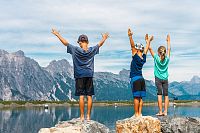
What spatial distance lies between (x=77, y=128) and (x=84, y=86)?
2.00m

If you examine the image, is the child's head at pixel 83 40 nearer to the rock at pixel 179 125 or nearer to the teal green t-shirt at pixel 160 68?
the teal green t-shirt at pixel 160 68

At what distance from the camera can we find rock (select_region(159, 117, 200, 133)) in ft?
50.1

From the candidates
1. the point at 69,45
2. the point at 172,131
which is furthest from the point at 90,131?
the point at 172,131

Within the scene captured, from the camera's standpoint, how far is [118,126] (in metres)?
14.4

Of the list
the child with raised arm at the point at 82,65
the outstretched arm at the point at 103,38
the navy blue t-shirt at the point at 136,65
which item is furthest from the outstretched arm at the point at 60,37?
the navy blue t-shirt at the point at 136,65

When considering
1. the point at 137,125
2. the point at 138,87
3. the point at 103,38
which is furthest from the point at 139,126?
the point at 103,38

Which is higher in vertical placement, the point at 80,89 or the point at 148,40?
the point at 148,40

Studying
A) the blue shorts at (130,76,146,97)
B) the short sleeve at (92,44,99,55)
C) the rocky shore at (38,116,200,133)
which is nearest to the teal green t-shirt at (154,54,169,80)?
the rocky shore at (38,116,200,133)

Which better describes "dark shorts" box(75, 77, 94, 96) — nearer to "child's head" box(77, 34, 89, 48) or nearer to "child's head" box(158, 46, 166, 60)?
"child's head" box(77, 34, 89, 48)

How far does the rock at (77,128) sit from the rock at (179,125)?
3264 millimetres

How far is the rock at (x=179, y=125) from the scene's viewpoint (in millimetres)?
15284

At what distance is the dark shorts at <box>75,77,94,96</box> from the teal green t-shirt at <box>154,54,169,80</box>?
417 centimetres

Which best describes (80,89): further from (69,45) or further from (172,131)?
(172,131)

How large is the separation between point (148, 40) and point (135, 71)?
182cm
